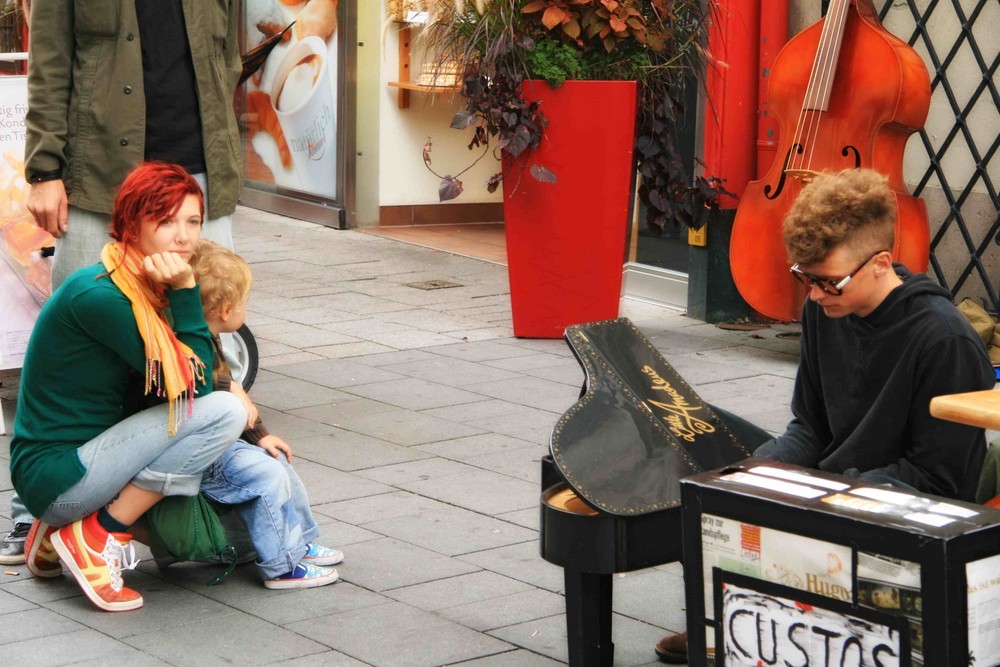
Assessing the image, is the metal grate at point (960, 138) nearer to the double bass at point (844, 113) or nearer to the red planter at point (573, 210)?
the double bass at point (844, 113)

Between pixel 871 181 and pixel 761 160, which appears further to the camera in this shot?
pixel 761 160

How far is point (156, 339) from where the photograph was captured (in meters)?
3.34

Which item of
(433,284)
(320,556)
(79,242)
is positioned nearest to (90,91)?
(79,242)

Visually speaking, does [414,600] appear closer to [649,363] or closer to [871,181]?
[649,363]

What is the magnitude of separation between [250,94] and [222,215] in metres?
6.00

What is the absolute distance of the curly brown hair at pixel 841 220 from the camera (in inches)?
107

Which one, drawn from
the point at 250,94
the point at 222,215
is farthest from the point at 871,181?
the point at 250,94

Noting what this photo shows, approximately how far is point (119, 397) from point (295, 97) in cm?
651

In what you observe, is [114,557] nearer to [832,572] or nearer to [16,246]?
[832,572]

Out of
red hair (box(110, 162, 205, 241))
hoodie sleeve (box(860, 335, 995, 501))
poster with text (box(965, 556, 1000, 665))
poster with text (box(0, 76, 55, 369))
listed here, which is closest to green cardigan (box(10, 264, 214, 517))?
red hair (box(110, 162, 205, 241))

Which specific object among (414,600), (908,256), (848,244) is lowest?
(414,600)

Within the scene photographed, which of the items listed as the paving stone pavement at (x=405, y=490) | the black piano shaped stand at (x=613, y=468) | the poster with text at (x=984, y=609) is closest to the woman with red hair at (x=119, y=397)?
the paving stone pavement at (x=405, y=490)

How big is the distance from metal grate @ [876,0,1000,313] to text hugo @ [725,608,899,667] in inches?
157

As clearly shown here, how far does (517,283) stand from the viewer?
6.42 m
